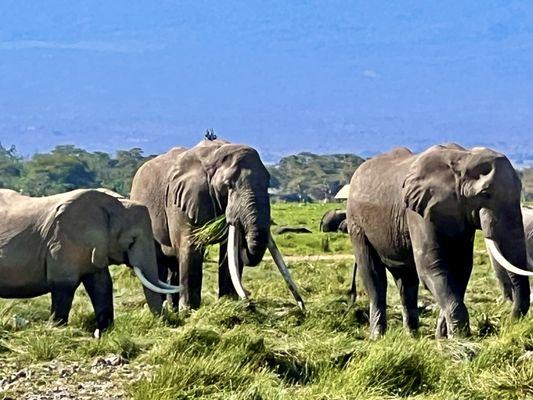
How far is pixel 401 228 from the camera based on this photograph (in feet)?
48.1

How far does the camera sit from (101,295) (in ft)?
46.4

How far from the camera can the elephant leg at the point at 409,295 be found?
15.1 meters

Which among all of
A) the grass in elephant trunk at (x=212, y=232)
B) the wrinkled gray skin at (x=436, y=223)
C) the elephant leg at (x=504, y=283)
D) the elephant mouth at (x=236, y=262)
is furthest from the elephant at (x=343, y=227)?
the elephant mouth at (x=236, y=262)

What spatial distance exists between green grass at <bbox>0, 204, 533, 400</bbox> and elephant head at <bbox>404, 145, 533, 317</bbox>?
724mm

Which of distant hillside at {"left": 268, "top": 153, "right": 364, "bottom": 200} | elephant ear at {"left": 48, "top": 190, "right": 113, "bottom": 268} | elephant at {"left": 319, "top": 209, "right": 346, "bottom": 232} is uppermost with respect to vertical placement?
elephant ear at {"left": 48, "top": 190, "right": 113, "bottom": 268}

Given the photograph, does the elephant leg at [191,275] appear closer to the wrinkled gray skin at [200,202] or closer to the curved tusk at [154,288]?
the wrinkled gray skin at [200,202]

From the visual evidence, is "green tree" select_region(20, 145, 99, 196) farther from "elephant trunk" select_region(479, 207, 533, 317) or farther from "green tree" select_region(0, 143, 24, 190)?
"elephant trunk" select_region(479, 207, 533, 317)

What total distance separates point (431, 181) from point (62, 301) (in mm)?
3755

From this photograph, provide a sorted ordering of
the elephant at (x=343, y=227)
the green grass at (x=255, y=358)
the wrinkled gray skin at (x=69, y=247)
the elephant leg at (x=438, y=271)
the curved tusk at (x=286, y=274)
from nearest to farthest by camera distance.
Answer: the green grass at (x=255, y=358), the elephant leg at (x=438, y=271), the wrinkled gray skin at (x=69, y=247), the curved tusk at (x=286, y=274), the elephant at (x=343, y=227)

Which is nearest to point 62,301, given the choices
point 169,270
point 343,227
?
point 169,270

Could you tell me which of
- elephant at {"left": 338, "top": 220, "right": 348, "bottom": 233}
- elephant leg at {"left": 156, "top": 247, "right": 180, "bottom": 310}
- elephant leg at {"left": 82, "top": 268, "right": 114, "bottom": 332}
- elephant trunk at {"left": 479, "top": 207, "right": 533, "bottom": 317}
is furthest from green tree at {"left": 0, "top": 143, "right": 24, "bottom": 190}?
elephant trunk at {"left": 479, "top": 207, "right": 533, "bottom": 317}

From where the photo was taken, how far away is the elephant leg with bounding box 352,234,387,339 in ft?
50.0

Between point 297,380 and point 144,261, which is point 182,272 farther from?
point 297,380

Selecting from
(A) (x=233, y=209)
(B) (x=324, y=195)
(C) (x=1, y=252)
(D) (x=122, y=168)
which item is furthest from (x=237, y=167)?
(D) (x=122, y=168)
